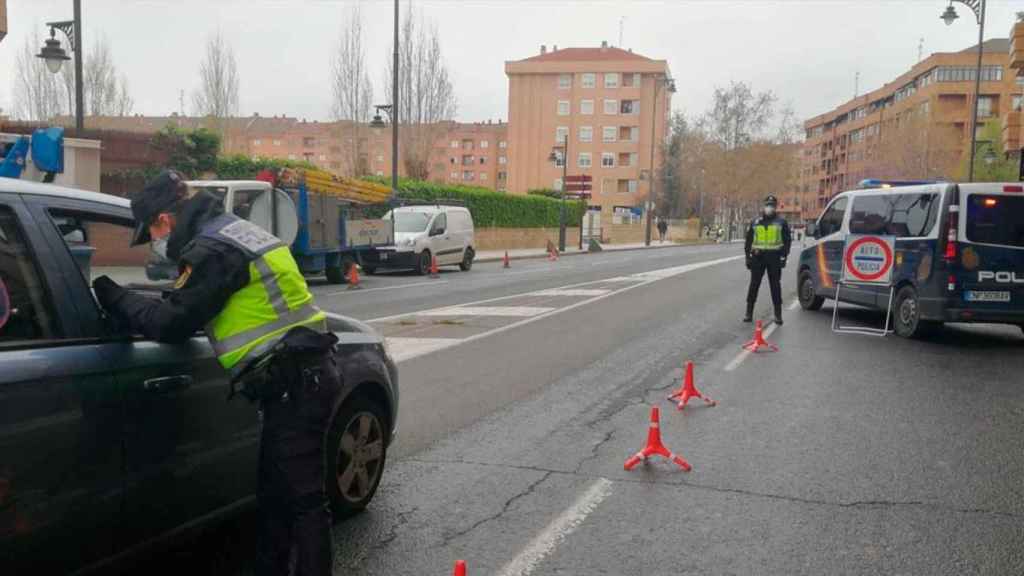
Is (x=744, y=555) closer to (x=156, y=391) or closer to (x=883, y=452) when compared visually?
(x=883, y=452)

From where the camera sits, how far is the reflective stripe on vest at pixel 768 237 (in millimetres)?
12828

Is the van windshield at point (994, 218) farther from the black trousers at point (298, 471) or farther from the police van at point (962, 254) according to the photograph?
the black trousers at point (298, 471)

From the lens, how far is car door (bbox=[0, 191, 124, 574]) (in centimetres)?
268

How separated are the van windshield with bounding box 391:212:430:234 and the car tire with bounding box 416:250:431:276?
2.58 ft

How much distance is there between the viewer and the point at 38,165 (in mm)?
4293

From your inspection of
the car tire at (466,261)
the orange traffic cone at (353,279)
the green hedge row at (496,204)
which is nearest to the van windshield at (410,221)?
the car tire at (466,261)

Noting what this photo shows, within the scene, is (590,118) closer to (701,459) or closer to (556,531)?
(701,459)

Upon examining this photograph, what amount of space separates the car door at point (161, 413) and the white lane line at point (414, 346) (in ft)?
18.7

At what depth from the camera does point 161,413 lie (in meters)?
3.24

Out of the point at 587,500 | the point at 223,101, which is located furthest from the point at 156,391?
the point at 223,101

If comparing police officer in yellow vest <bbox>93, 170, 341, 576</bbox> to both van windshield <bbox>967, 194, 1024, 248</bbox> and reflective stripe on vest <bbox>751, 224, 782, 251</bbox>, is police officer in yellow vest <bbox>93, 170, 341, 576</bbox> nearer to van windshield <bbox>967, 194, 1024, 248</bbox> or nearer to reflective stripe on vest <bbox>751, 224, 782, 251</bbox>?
van windshield <bbox>967, 194, 1024, 248</bbox>

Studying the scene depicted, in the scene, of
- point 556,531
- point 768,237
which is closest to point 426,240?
point 768,237

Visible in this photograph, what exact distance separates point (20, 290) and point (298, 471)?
3.71 ft

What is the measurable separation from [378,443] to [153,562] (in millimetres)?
1225
